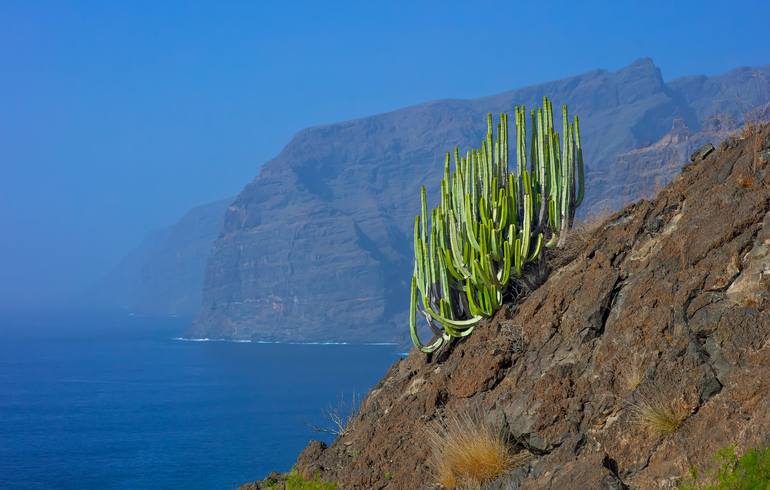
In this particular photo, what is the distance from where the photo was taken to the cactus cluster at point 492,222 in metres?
10.0

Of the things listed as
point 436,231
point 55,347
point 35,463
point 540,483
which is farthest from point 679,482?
point 55,347

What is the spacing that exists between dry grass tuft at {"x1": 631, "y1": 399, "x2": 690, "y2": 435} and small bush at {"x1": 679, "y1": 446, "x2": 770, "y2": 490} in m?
0.72

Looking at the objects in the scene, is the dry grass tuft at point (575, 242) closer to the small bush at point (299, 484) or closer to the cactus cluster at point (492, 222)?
the cactus cluster at point (492, 222)

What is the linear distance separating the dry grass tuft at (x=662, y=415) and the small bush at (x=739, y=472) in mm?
722

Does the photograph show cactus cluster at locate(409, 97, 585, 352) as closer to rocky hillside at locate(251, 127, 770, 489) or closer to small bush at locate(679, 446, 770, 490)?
rocky hillside at locate(251, 127, 770, 489)

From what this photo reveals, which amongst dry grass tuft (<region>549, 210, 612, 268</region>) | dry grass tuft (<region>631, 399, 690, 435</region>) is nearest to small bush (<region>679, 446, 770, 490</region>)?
dry grass tuft (<region>631, 399, 690, 435</region>)

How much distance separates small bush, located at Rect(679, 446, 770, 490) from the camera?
18.3 ft

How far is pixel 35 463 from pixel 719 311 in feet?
257

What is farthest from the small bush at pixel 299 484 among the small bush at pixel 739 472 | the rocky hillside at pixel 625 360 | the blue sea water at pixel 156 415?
the blue sea water at pixel 156 415

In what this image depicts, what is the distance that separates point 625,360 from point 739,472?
80.3 inches

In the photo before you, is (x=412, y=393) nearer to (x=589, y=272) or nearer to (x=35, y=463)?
(x=589, y=272)

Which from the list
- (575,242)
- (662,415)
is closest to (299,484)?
(575,242)

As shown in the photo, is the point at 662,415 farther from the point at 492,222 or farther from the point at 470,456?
the point at 492,222

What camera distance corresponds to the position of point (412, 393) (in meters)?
10.2
